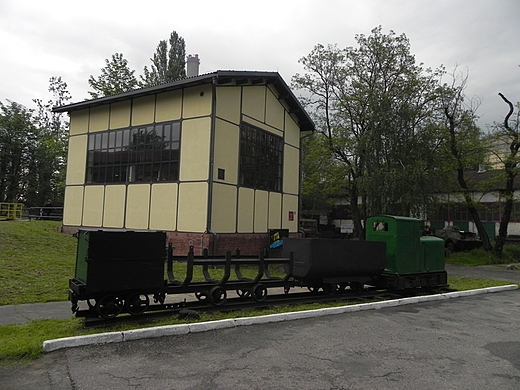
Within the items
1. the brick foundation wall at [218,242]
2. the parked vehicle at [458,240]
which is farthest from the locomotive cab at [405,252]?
the parked vehicle at [458,240]

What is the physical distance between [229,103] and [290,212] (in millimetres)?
6175

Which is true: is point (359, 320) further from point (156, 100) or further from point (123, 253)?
point (156, 100)

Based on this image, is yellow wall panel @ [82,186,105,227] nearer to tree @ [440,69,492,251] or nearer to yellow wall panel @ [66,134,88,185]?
yellow wall panel @ [66,134,88,185]

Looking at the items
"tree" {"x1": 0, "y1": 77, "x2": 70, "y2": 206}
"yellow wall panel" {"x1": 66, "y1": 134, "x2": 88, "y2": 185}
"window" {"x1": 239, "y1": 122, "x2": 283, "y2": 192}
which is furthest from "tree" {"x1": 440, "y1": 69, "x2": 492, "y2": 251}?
"tree" {"x1": 0, "y1": 77, "x2": 70, "y2": 206}

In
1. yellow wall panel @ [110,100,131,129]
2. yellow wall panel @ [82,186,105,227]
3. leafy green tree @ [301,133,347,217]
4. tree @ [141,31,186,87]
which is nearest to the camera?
yellow wall panel @ [110,100,131,129]

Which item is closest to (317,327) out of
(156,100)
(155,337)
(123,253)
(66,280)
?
(155,337)

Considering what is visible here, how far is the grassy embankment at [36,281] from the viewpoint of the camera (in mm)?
5664

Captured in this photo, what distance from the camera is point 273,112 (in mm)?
19250

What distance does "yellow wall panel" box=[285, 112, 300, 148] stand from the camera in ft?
66.5

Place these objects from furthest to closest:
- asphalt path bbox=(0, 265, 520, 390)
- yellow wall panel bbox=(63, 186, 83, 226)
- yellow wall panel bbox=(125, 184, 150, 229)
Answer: yellow wall panel bbox=(63, 186, 83, 226) → yellow wall panel bbox=(125, 184, 150, 229) → asphalt path bbox=(0, 265, 520, 390)

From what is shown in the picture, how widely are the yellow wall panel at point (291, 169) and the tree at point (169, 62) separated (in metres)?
22.9

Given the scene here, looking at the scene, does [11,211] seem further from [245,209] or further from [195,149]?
[245,209]

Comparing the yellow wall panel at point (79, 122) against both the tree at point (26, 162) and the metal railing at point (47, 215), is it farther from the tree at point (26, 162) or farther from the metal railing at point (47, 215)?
the tree at point (26, 162)

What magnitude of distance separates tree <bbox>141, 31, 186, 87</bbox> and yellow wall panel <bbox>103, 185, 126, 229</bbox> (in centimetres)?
2343
